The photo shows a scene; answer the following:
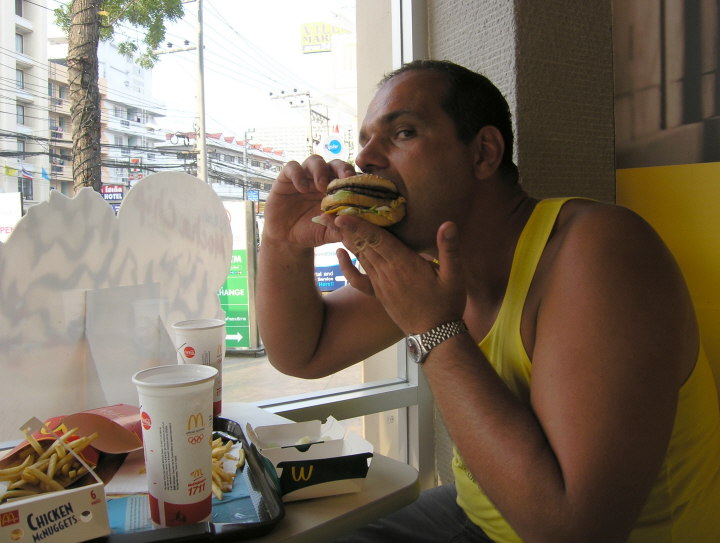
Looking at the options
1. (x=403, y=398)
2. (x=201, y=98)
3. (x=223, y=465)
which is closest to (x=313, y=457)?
(x=223, y=465)

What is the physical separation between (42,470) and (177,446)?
0.31m

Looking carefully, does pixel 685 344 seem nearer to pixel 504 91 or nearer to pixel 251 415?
pixel 251 415

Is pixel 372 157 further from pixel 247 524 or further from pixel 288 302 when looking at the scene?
pixel 247 524

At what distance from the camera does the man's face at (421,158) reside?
1.42 meters

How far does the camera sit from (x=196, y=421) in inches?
39.2

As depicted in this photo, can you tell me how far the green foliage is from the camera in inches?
82.8

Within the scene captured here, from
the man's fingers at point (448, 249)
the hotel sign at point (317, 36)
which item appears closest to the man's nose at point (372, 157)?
the man's fingers at point (448, 249)

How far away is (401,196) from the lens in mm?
1428

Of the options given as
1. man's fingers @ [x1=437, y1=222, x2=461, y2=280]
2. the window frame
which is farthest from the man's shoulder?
the window frame

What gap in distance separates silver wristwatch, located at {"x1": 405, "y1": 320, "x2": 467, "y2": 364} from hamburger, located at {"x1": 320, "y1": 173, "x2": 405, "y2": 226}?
31 cm

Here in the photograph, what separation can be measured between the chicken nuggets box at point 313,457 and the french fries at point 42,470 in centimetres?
38

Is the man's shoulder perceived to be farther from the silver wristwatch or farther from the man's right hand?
the man's right hand

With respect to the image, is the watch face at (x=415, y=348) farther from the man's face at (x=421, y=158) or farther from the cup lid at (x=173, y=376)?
the cup lid at (x=173, y=376)

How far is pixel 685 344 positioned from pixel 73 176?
6.37ft
